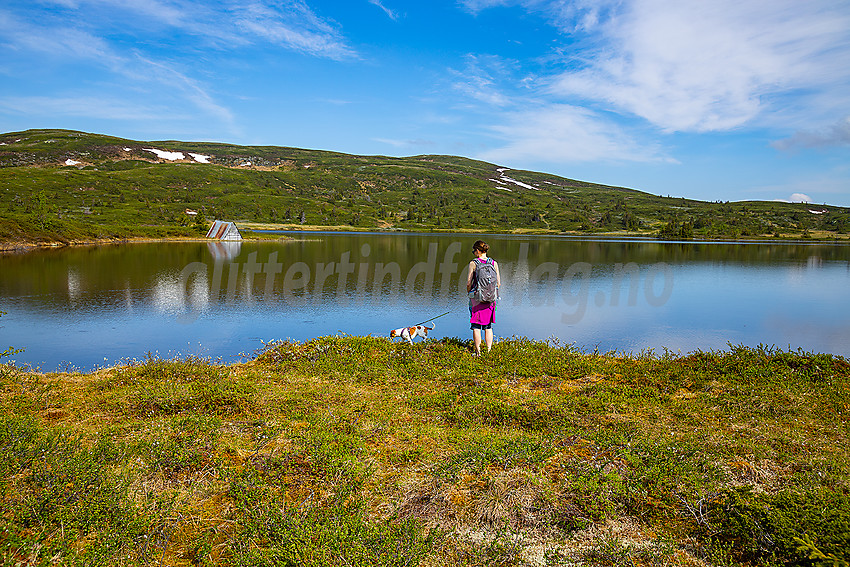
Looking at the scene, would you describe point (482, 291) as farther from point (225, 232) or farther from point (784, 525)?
point (225, 232)

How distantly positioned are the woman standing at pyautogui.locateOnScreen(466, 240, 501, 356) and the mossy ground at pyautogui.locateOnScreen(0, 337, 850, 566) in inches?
64.0

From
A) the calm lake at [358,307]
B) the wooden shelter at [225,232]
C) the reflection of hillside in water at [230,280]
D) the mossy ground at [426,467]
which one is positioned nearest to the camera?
the mossy ground at [426,467]

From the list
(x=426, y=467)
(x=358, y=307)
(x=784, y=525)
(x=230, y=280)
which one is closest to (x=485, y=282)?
(x=426, y=467)

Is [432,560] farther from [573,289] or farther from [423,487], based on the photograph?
[573,289]

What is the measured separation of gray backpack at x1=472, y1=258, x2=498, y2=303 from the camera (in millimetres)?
10805

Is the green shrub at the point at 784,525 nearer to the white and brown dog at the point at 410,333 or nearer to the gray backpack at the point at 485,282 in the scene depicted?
the gray backpack at the point at 485,282

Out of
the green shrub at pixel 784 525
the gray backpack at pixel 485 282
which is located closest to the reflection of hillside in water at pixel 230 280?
the gray backpack at pixel 485 282

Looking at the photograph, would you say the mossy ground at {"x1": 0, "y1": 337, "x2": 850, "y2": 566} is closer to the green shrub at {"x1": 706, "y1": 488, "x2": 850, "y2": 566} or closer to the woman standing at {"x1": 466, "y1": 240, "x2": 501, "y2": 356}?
the green shrub at {"x1": 706, "y1": 488, "x2": 850, "y2": 566}

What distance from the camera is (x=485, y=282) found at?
10.8 m

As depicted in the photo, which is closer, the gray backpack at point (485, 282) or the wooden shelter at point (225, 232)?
the gray backpack at point (485, 282)

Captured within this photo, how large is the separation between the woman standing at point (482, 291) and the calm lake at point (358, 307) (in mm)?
5933

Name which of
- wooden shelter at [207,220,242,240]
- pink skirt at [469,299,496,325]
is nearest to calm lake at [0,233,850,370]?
pink skirt at [469,299,496,325]

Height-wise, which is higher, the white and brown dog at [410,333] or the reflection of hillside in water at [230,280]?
the white and brown dog at [410,333]

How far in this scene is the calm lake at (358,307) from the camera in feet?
53.0
